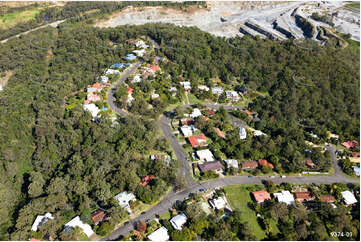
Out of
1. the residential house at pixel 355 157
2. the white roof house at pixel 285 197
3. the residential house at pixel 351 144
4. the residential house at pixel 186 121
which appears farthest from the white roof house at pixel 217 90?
the white roof house at pixel 285 197

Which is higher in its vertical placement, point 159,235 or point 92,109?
point 92,109

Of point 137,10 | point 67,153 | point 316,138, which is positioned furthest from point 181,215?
point 137,10

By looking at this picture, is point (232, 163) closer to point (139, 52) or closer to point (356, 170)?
point (356, 170)

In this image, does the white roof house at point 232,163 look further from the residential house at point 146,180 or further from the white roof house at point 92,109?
the white roof house at point 92,109

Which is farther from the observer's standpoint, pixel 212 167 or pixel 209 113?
pixel 209 113

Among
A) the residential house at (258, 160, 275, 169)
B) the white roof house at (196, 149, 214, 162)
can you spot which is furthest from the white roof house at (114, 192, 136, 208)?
the residential house at (258, 160, 275, 169)

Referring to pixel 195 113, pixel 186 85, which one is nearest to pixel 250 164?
pixel 195 113

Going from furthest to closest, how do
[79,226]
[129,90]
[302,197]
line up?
[129,90] → [302,197] → [79,226]
